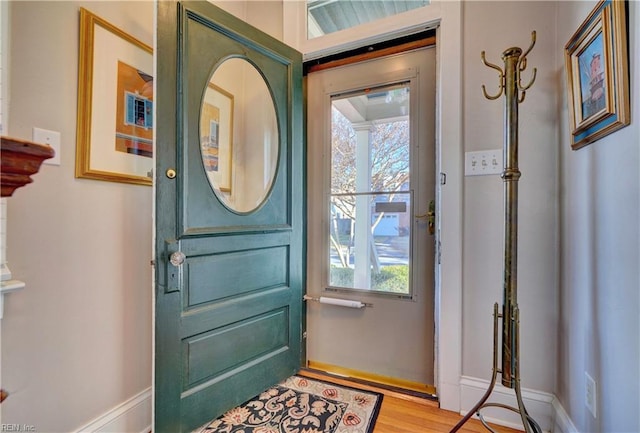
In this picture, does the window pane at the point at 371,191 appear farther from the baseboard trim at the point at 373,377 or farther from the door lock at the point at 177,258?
the door lock at the point at 177,258

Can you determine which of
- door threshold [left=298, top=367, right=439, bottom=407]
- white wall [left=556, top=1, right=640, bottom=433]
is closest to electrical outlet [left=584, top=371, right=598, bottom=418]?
white wall [left=556, top=1, right=640, bottom=433]

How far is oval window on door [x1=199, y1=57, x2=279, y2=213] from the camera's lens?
1.54 meters

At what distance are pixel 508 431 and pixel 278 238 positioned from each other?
1.48 m

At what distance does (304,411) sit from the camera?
1.54 meters

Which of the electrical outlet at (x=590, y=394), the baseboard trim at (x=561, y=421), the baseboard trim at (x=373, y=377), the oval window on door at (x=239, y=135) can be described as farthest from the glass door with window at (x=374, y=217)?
the electrical outlet at (x=590, y=394)

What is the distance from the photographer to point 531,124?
144 centimetres

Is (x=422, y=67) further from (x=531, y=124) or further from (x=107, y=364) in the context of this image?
(x=107, y=364)

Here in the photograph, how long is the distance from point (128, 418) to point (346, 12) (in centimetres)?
248

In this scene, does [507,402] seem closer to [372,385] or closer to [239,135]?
[372,385]

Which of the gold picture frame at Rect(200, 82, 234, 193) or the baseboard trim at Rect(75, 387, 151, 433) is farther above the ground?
the gold picture frame at Rect(200, 82, 234, 193)

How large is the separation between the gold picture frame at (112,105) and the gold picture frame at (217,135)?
249 mm

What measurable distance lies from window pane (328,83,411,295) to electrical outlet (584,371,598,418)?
840 millimetres

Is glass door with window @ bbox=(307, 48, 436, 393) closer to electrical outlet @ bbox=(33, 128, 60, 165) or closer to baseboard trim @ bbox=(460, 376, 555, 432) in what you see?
baseboard trim @ bbox=(460, 376, 555, 432)

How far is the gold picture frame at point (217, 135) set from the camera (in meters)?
1.51
